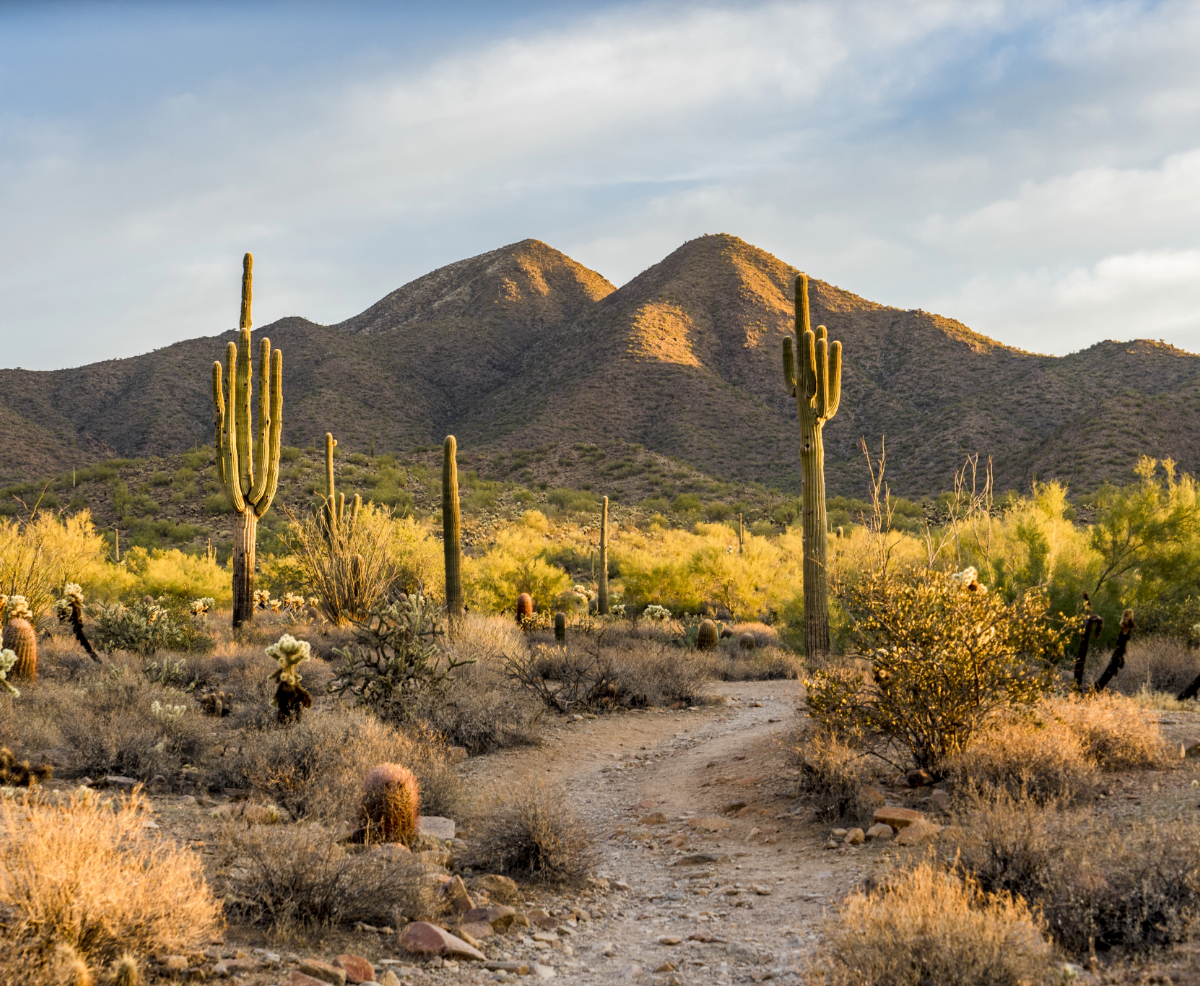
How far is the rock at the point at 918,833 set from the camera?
19.2 ft

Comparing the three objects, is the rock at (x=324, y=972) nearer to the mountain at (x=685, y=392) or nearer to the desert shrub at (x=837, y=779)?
the desert shrub at (x=837, y=779)

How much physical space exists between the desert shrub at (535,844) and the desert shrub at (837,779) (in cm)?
192

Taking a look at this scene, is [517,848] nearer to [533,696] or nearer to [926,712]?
[926,712]

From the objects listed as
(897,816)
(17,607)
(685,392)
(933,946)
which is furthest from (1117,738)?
(685,392)

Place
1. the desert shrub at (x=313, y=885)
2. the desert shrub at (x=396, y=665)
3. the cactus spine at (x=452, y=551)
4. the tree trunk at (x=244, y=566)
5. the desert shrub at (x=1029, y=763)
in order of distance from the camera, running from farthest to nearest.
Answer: the tree trunk at (x=244, y=566) → the cactus spine at (x=452, y=551) → the desert shrub at (x=396, y=665) → the desert shrub at (x=1029, y=763) → the desert shrub at (x=313, y=885)

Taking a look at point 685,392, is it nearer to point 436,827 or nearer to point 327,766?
point 327,766

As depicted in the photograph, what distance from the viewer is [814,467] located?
13.1 m

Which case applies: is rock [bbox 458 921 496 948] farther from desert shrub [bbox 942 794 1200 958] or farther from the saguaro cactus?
the saguaro cactus

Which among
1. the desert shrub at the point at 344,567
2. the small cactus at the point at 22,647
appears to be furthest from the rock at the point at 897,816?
the desert shrub at the point at 344,567

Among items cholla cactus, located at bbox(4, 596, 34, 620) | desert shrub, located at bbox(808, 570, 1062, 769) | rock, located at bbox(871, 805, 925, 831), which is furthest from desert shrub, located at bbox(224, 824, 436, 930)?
cholla cactus, located at bbox(4, 596, 34, 620)

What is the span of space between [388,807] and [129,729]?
10.8ft

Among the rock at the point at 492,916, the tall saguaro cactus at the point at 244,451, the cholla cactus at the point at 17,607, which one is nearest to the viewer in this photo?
the rock at the point at 492,916

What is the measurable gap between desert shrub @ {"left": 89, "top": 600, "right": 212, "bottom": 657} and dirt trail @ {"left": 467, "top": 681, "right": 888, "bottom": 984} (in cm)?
746

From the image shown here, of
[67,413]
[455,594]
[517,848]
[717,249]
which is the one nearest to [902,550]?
[455,594]
